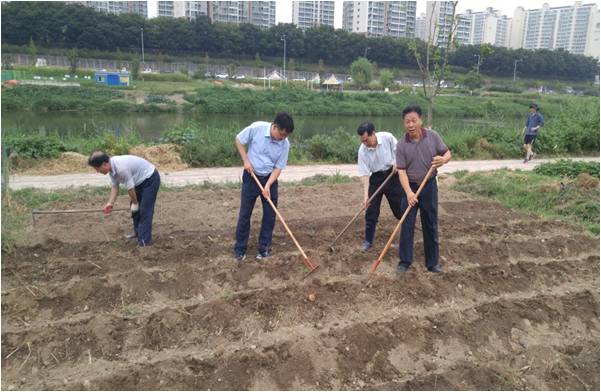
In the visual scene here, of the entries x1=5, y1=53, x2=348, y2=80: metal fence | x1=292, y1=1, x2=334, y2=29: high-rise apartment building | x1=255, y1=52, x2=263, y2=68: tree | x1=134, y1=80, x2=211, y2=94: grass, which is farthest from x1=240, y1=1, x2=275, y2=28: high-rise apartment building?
x1=134, y1=80, x2=211, y2=94: grass

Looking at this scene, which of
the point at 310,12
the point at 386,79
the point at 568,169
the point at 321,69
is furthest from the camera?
the point at 310,12

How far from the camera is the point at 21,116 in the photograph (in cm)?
2417

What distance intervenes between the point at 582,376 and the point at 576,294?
1.37 metres

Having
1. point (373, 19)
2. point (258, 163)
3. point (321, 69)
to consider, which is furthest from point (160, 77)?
point (373, 19)

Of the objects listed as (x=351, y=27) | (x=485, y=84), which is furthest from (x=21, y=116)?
(x=351, y=27)

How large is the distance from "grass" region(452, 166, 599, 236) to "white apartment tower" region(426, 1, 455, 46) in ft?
9.17

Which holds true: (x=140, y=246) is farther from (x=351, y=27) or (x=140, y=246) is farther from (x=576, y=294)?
(x=351, y=27)

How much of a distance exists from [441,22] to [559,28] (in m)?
85.4

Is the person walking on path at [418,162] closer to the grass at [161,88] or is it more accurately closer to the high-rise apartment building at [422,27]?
the high-rise apartment building at [422,27]

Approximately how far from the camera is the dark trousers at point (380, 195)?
201 inches

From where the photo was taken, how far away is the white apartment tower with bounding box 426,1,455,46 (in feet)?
28.1

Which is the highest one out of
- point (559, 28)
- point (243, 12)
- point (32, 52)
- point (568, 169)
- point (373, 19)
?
point (243, 12)

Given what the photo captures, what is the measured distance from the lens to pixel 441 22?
945 centimetres

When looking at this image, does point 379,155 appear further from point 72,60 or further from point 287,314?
point 72,60
